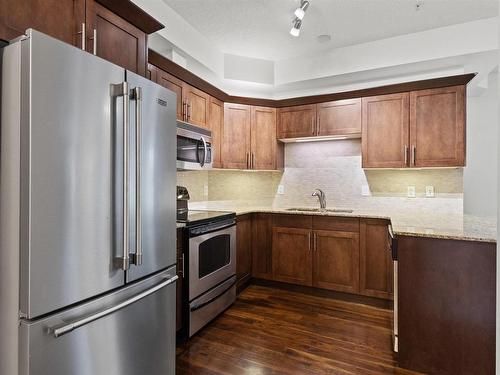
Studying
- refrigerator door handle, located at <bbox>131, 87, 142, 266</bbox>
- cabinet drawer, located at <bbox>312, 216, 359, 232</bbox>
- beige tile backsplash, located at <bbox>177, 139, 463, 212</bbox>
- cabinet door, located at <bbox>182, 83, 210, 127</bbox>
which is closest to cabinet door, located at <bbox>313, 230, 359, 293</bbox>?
cabinet drawer, located at <bbox>312, 216, 359, 232</bbox>

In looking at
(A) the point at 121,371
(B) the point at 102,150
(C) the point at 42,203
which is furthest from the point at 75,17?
(A) the point at 121,371

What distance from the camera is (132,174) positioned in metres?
1.36

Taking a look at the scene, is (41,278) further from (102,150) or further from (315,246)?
(315,246)

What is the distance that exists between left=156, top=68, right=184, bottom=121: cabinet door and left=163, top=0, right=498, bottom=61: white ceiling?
0.62 metres

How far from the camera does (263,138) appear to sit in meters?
3.75

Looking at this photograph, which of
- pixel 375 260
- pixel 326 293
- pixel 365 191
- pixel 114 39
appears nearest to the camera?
pixel 114 39

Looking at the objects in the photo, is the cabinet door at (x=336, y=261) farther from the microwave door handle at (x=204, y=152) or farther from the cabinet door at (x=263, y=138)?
the microwave door handle at (x=204, y=152)

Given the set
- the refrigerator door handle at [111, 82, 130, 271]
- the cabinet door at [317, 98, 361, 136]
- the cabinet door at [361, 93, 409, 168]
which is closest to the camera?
the refrigerator door handle at [111, 82, 130, 271]

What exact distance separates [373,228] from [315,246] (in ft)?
2.10

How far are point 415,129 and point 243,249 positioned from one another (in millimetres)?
2294

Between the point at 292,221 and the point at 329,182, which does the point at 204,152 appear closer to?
the point at 292,221

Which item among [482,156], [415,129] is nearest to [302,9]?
[415,129]

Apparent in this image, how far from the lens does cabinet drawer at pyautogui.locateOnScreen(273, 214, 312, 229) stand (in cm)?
327

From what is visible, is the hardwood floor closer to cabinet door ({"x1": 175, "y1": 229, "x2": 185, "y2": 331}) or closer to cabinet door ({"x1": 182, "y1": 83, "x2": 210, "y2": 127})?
cabinet door ({"x1": 175, "y1": 229, "x2": 185, "y2": 331})
